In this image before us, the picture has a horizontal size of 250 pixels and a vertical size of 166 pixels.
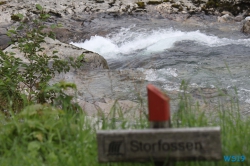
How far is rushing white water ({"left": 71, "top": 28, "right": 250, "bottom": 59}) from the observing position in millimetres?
12495

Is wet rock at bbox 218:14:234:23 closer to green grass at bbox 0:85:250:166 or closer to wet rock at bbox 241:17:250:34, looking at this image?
wet rock at bbox 241:17:250:34

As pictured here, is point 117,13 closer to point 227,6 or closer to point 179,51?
point 227,6

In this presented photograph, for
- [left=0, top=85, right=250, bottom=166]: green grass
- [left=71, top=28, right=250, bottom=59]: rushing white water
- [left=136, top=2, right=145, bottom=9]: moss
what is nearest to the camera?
[left=0, top=85, right=250, bottom=166]: green grass

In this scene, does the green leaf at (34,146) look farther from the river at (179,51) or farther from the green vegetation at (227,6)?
the green vegetation at (227,6)

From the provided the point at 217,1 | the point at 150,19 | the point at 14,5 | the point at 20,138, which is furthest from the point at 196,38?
the point at 20,138

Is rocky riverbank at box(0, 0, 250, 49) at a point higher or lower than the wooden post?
higher

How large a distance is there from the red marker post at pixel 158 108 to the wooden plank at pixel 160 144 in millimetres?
49

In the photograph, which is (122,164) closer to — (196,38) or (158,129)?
(158,129)

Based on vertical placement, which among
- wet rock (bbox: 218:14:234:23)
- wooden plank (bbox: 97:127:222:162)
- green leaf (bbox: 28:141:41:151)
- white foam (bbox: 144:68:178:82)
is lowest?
green leaf (bbox: 28:141:41:151)

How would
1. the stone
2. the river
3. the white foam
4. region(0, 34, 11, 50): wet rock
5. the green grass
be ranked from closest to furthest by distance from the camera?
1. the green grass
2. the river
3. the white foam
4. region(0, 34, 11, 50): wet rock
5. the stone

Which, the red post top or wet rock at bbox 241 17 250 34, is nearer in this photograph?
the red post top

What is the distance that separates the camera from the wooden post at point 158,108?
253cm

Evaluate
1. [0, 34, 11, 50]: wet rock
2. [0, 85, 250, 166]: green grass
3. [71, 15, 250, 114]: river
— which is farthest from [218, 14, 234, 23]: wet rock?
[0, 85, 250, 166]: green grass

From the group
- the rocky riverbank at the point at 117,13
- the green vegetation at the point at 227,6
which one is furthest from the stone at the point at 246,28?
the green vegetation at the point at 227,6
